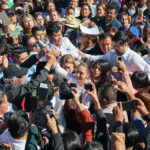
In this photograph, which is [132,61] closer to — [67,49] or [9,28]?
[67,49]

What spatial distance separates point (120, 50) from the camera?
121 inches

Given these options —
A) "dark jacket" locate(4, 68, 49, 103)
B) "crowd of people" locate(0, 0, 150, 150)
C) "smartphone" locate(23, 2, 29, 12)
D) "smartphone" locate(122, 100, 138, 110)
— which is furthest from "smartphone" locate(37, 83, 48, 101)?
"smartphone" locate(23, 2, 29, 12)

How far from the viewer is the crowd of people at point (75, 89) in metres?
1.86

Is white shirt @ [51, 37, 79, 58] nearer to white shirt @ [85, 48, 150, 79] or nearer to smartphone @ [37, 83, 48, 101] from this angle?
white shirt @ [85, 48, 150, 79]

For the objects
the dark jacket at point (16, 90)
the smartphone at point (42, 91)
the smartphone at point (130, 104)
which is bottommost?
the dark jacket at point (16, 90)

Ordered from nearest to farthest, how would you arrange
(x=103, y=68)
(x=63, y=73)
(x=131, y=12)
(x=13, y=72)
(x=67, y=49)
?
(x=13, y=72), (x=63, y=73), (x=103, y=68), (x=67, y=49), (x=131, y=12)

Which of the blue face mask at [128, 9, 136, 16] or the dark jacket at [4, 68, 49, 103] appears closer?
the dark jacket at [4, 68, 49, 103]

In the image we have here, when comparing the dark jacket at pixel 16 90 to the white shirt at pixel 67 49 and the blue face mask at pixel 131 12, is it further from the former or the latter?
the blue face mask at pixel 131 12

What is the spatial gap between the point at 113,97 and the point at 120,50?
1004mm

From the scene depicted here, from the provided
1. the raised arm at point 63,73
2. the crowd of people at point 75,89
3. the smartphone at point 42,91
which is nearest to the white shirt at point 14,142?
the crowd of people at point 75,89

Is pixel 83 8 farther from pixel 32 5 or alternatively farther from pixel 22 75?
pixel 22 75

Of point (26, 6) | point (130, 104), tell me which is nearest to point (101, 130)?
point (130, 104)

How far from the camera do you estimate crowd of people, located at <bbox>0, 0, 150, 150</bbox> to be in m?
1.86

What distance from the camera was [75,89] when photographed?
2219 millimetres
